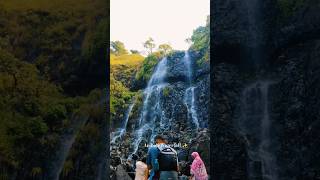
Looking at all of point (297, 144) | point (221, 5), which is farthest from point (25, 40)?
point (297, 144)

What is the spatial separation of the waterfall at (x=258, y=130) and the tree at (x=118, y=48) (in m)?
2.43

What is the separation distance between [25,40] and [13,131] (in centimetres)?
138

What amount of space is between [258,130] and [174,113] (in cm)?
160

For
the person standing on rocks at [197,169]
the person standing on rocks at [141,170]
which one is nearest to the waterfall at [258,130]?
the person standing on rocks at [197,169]

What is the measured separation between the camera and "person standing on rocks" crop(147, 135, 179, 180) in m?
9.27

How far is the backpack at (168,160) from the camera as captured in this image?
9.29 meters

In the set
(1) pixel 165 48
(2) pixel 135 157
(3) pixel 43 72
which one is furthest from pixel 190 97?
(3) pixel 43 72

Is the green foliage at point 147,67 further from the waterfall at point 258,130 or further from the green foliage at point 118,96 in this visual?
the waterfall at point 258,130

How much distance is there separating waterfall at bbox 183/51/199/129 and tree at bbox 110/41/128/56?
1.08 meters

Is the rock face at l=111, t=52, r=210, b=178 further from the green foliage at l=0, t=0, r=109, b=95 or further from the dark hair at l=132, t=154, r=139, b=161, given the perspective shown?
the green foliage at l=0, t=0, r=109, b=95

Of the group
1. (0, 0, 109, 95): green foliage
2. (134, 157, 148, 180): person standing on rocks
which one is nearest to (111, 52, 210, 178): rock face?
(134, 157, 148, 180): person standing on rocks

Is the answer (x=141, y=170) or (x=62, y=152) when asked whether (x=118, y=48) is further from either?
(x=141, y=170)

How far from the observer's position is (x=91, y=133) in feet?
31.9

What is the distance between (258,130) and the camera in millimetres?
9102
